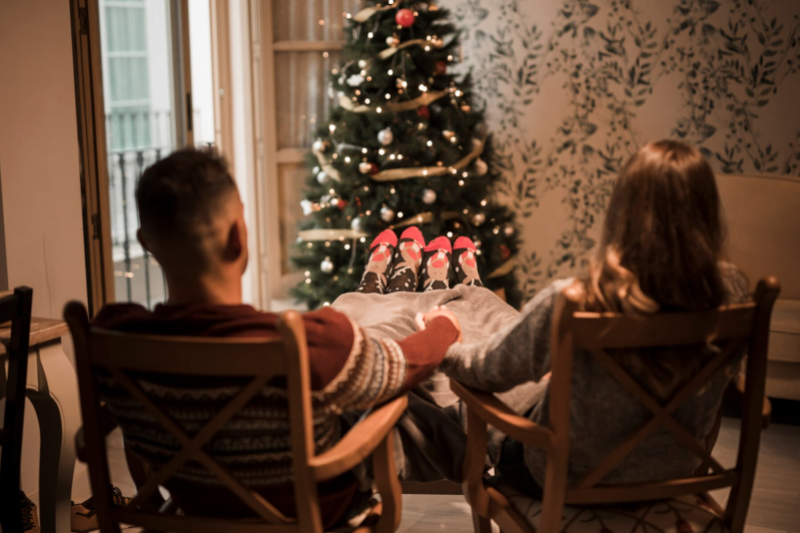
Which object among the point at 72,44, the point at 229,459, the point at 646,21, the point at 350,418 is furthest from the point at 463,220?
the point at 229,459

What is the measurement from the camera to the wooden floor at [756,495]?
86.2 inches

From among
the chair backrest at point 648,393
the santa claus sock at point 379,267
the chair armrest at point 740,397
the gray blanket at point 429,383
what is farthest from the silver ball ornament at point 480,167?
the chair backrest at point 648,393

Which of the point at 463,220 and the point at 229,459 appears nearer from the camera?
the point at 229,459

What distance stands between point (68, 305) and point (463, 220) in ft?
9.50

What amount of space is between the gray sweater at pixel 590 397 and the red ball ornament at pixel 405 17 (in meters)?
2.60

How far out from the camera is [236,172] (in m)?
4.54

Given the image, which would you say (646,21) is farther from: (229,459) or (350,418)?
(229,459)

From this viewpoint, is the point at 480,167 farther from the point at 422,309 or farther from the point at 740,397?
the point at 740,397

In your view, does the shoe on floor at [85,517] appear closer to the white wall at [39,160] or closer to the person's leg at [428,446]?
the white wall at [39,160]

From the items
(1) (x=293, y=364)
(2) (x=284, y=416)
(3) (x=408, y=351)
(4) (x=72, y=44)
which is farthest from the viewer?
(4) (x=72, y=44)

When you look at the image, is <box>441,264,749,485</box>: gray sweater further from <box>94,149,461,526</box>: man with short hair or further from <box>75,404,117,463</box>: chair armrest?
<box>75,404,117,463</box>: chair armrest

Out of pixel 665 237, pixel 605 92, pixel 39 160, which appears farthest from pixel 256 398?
pixel 605 92

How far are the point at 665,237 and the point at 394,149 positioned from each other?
2.62 m

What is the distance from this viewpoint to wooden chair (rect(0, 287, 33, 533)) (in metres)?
1.44
